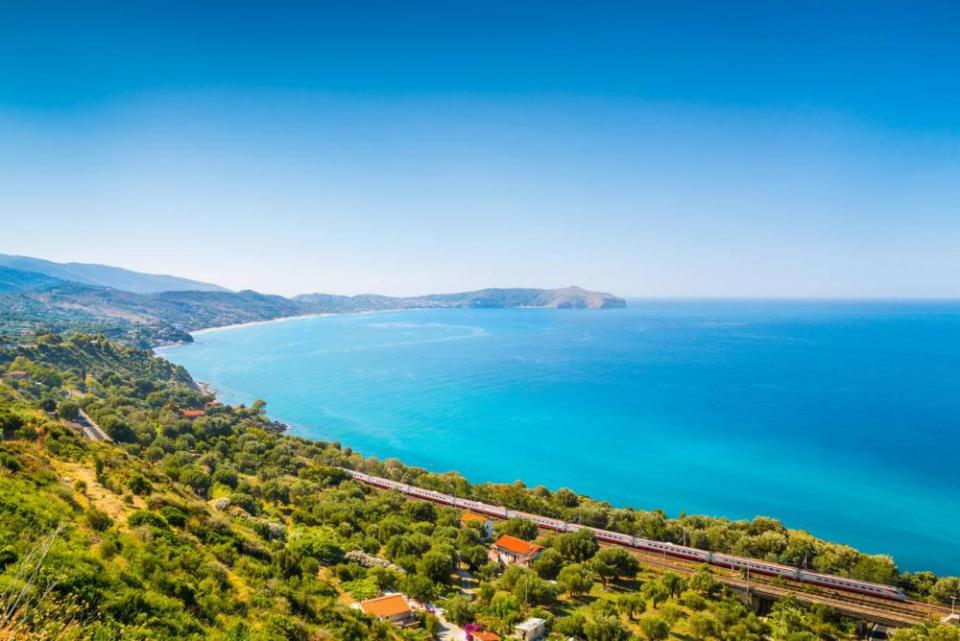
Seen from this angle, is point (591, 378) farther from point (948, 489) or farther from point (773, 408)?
point (948, 489)

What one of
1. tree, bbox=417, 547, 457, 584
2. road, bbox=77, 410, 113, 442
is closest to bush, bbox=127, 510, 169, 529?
tree, bbox=417, 547, 457, 584

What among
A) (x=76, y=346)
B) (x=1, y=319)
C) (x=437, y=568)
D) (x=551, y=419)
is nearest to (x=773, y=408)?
(x=551, y=419)

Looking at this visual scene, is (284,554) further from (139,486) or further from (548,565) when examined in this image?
(548,565)

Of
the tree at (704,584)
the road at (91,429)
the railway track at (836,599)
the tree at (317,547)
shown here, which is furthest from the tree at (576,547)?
the road at (91,429)

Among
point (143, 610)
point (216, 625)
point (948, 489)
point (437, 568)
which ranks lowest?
point (948, 489)

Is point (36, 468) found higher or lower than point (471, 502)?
higher

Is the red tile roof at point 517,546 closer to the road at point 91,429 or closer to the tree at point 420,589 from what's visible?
the tree at point 420,589

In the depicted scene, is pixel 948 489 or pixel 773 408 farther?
pixel 773 408

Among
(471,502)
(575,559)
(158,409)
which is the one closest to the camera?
(575,559)
